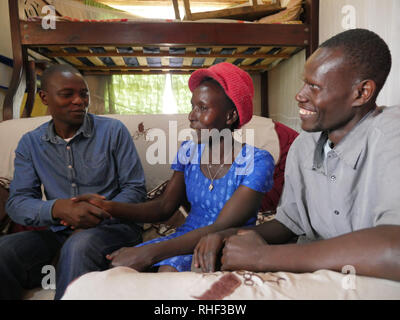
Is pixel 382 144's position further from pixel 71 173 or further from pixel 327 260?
pixel 71 173

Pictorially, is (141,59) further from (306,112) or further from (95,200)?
(306,112)

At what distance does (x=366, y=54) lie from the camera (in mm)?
642

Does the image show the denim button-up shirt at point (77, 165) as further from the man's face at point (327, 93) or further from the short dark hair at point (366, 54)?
the short dark hair at point (366, 54)

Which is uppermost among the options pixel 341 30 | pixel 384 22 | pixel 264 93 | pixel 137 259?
pixel 341 30

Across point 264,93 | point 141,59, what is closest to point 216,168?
point 141,59

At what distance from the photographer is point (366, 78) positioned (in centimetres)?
65

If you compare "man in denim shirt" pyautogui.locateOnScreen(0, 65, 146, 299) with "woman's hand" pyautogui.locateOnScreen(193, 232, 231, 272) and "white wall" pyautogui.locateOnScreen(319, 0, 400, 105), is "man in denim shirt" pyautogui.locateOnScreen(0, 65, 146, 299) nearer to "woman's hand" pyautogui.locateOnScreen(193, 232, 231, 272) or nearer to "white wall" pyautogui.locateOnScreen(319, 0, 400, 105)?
"woman's hand" pyautogui.locateOnScreen(193, 232, 231, 272)

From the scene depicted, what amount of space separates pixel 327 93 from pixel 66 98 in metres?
0.92

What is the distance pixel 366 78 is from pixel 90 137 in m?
0.95

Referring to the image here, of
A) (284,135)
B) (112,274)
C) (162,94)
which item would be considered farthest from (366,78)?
(162,94)

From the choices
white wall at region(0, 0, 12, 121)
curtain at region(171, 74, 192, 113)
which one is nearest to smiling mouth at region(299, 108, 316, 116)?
white wall at region(0, 0, 12, 121)

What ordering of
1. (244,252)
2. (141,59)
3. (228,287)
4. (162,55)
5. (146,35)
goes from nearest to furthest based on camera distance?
(228,287) → (244,252) → (146,35) → (162,55) → (141,59)

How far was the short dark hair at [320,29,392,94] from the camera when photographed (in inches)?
25.3

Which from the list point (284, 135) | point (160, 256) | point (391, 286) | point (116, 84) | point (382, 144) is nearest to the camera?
point (391, 286)
